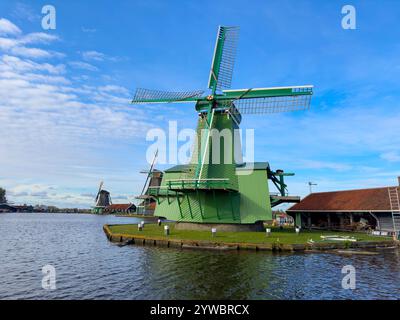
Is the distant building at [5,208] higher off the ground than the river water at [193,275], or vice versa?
the distant building at [5,208]

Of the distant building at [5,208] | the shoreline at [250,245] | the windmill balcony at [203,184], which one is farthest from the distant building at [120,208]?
the shoreline at [250,245]

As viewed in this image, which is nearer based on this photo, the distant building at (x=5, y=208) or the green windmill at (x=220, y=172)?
the green windmill at (x=220, y=172)

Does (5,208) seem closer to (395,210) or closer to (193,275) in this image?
(193,275)

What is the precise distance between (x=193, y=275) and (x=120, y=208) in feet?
524

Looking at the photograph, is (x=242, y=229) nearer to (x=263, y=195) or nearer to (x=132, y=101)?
(x=263, y=195)

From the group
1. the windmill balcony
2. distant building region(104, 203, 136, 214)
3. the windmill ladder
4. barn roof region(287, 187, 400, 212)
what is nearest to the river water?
the windmill ladder

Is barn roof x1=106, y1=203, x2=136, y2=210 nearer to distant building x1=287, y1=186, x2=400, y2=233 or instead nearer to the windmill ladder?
distant building x1=287, y1=186, x2=400, y2=233

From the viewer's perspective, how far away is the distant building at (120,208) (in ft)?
538

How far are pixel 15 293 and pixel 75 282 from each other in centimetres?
A: 277

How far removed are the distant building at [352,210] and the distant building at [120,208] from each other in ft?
415

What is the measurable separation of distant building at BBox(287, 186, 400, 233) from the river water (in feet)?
36.0

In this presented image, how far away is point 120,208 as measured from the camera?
16912 centimetres

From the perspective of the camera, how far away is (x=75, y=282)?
16.1 m

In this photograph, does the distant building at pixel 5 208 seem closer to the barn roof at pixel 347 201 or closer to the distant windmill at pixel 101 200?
the distant windmill at pixel 101 200
